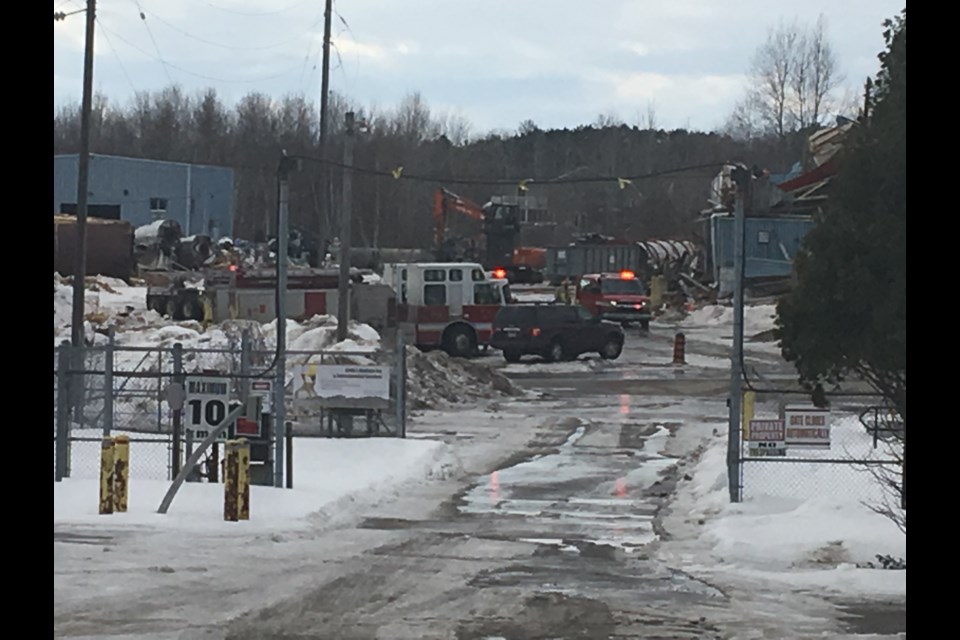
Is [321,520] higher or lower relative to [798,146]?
lower

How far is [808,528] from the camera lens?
1556 centimetres

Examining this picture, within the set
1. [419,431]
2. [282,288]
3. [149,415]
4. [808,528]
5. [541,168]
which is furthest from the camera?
[541,168]

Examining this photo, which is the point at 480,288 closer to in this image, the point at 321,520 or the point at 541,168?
the point at 321,520

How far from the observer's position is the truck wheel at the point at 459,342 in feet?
144

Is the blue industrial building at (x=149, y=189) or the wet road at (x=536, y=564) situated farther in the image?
the blue industrial building at (x=149, y=189)

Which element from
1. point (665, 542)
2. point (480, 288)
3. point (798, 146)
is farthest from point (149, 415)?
point (798, 146)

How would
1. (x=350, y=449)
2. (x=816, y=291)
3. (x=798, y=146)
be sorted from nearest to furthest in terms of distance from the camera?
(x=816, y=291) < (x=350, y=449) < (x=798, y=146)

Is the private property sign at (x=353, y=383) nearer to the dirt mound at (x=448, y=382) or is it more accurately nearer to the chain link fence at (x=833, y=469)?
the chain link fence at (x=833, y=469)

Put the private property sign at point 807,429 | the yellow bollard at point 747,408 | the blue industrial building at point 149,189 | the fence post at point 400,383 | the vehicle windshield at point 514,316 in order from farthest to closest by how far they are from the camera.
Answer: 1. the blue industrial building at point 149,189
2. the vehicle windshield at point 514,316
3. the fence post at point 400,383
4. the yellow bollard at point 747,408
5. the private property sign at point 807,429

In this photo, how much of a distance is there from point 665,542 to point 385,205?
291ft

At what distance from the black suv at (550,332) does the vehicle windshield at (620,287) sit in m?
12.1

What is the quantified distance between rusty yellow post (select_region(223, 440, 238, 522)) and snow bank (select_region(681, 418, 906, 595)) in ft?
16.3

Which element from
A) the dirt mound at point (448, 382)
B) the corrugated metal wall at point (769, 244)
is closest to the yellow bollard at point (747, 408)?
the dirt mound at point (448, 382)

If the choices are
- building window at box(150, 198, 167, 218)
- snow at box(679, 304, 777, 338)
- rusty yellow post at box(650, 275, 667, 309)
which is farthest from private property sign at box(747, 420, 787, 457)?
building window at box(150, 198, 167, 218)
